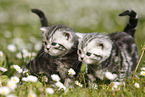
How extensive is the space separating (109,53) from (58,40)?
0.74 m

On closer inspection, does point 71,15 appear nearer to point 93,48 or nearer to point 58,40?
point 58,40

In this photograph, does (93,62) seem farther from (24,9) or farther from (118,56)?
(24,9)

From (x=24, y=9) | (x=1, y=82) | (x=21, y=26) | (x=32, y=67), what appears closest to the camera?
(x=1, y=82)

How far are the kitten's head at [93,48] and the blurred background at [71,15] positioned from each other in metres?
3.82

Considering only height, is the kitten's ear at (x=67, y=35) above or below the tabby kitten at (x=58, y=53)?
above

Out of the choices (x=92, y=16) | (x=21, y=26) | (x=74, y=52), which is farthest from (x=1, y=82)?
(x=92, y=16)

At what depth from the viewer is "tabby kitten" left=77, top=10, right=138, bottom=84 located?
8.66 ft

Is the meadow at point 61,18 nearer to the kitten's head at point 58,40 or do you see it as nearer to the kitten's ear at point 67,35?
the kitten's head at point 58,40

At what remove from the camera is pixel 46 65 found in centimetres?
299

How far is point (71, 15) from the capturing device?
9148 millimetres

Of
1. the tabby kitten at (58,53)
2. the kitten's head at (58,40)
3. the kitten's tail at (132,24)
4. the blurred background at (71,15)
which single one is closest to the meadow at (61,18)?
the blurred background at (71,15)

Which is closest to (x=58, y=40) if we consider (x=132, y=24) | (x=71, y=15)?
(x=132, y=24)

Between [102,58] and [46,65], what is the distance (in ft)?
2.84

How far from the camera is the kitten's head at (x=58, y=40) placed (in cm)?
271
